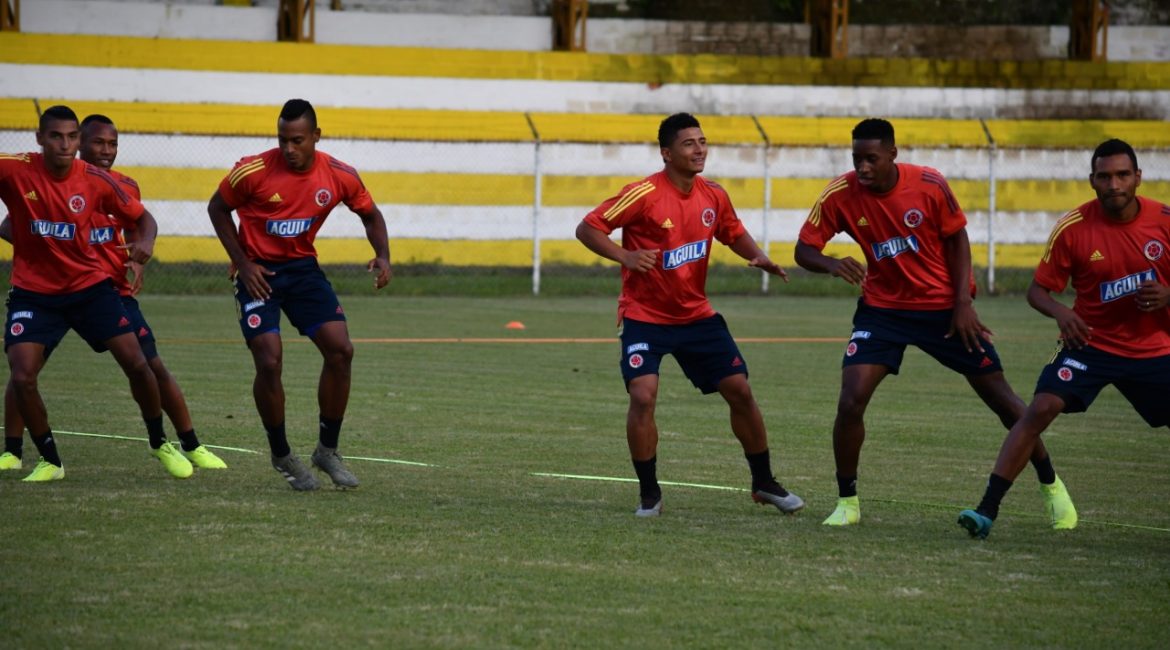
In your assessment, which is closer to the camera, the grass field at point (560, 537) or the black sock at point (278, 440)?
the grass field at point (560, 537)

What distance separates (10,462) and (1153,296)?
20.7 ft

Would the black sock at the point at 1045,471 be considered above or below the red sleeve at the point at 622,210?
below

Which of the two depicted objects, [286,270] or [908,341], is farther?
[286,270]

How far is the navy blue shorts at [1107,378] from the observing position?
766cm

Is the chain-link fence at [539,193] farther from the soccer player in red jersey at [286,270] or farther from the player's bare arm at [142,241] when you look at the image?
the soccer player in red jersey at [286,270]

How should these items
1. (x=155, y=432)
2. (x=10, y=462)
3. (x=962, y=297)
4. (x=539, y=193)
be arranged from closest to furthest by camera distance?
(x=962, y=297)
(x=10, y=462)
(x=155, y=432)
(x=539, y=193)

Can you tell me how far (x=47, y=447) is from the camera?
8.97 meters

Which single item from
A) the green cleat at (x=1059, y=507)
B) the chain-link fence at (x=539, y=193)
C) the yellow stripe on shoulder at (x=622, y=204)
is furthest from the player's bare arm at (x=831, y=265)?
the chain-link fence at (x=539, y=193)

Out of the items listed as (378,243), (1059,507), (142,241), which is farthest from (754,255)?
(142,241)

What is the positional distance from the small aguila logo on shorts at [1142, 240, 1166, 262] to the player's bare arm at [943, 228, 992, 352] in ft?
2.81

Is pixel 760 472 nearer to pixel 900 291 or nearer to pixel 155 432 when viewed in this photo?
pixel 900 291

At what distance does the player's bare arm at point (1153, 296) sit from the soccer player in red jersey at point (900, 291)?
2.83 feet

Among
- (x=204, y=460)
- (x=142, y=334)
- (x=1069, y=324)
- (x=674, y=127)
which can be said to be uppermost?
(x=674, y=127)

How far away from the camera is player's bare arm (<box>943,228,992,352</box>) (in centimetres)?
815
